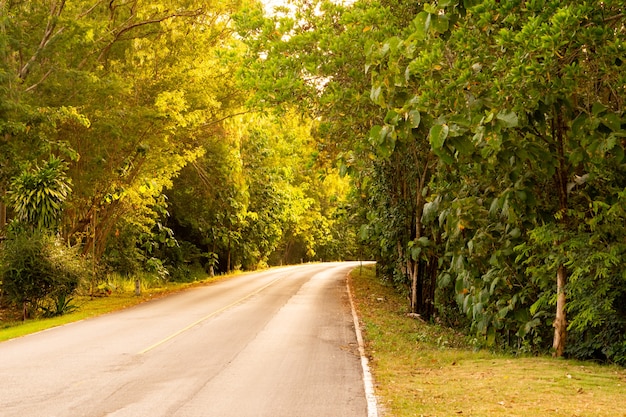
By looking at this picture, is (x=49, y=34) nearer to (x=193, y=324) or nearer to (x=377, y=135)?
(x=193, y=324)

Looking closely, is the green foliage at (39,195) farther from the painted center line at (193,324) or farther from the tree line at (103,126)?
the painted center line at (193,324)

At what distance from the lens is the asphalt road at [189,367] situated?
8445 millimetres

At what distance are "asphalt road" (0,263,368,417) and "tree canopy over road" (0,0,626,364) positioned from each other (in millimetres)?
3098

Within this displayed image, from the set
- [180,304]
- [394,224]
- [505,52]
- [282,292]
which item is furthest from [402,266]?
[505,52]

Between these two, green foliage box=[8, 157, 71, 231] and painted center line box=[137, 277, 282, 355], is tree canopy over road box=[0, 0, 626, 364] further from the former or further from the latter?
painted center line box=[137, 277, 282, 355]

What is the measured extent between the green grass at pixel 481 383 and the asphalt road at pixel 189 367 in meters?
0.63

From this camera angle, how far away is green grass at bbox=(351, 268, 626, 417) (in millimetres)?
8242

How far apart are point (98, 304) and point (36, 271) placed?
15.5 feet

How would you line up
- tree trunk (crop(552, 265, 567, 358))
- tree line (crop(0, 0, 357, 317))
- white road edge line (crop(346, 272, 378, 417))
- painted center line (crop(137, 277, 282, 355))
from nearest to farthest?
white road edge line (crop(346, 272, 378, 417)), tree trunk (crop(552, 265, 567, 358)), painted center line (crop(137, 277, 282, 355)), tree line (crop(0, 0, 357, 317))

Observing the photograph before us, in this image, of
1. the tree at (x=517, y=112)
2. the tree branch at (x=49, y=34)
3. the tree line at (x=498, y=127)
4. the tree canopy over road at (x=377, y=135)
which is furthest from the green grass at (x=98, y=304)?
the tree at (x=517, y=112)

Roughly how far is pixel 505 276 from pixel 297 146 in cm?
1684

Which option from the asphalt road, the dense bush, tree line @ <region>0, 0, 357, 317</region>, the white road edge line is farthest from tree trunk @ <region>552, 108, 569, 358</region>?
the dense bush

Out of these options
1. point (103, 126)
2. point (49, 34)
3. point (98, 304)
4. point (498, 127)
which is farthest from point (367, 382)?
point (49, 34)

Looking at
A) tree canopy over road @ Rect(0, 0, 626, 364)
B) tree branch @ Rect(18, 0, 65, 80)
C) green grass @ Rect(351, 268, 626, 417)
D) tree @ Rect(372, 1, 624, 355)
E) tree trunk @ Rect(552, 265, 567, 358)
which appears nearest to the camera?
tree @ Rect(372, 1, 624, 355)
